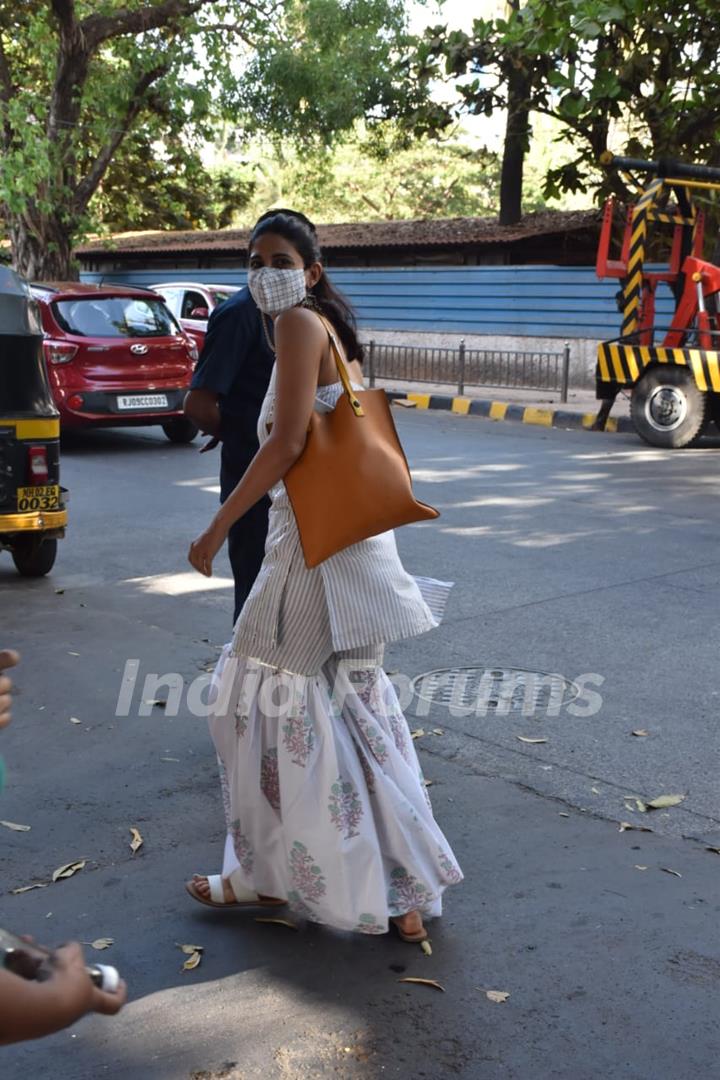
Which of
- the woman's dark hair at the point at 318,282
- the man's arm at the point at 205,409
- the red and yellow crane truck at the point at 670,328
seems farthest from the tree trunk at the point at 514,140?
the woman's dark hair at the point at 318,282

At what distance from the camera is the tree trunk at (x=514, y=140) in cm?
2028

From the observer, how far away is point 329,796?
3232mm

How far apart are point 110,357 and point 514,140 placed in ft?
39.3

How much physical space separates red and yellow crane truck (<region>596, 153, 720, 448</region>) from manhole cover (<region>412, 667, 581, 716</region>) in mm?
8527

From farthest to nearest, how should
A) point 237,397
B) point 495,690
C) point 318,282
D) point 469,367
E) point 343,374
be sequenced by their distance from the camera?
1. point 469,367
2. point 495,690
3. point 237,397
4. point 318,282
5. point 343,374

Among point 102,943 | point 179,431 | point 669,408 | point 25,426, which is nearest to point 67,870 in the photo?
point 102,943

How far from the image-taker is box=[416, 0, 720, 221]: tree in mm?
17141

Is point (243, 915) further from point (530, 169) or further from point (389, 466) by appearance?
point (530, 169)

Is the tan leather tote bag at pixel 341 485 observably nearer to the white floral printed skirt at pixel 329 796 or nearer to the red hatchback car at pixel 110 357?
the white floral printed skirt at pixel 329 796

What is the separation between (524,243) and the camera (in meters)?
24.3

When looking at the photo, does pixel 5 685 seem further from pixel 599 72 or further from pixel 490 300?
pixel 490 300

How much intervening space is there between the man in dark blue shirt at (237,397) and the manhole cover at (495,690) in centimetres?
123

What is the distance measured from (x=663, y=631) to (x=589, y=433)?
960cm

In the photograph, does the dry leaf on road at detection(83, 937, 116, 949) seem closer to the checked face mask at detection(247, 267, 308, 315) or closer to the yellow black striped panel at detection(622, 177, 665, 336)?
the checked face mask at detection(247, 267, 308, 315)
